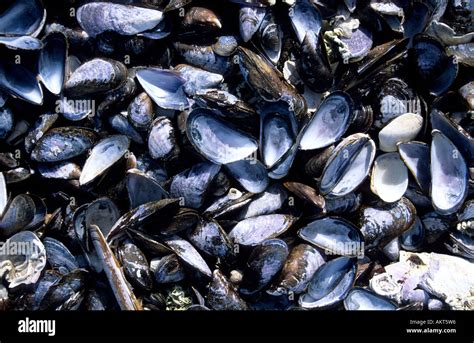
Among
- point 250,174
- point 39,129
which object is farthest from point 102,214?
point 250,174

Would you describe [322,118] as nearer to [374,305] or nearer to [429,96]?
[429,96]

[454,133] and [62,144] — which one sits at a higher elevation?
[454,133]

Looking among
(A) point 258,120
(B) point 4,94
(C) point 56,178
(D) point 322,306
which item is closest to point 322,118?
(A) point 258,120

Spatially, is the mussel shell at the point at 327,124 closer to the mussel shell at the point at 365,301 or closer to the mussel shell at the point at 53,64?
the mussel shell at the point at 365,301

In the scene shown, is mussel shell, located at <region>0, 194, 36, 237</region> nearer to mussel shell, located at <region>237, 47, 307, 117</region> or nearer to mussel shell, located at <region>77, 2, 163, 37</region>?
mussel shell, located at <region>77, 2, 163, 37</region>

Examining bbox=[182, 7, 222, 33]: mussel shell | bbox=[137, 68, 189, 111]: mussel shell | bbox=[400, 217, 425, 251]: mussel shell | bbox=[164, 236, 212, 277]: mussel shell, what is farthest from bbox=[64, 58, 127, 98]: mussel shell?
bbox=[400, 217, 425, 251]: mussel shell

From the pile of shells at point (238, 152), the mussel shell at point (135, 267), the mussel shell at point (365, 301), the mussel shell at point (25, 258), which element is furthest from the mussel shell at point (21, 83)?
the mussel shell at point (365, 301)

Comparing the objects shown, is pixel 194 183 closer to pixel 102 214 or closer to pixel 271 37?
pixel 102 214
